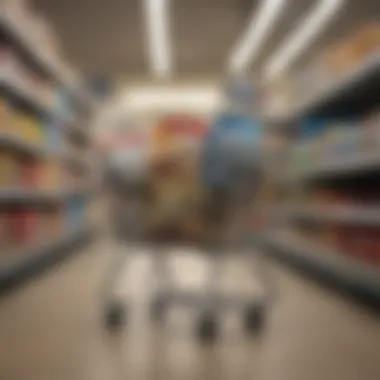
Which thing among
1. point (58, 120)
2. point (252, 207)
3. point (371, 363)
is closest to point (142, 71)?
point (58, 120)

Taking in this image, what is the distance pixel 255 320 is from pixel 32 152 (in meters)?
2.14

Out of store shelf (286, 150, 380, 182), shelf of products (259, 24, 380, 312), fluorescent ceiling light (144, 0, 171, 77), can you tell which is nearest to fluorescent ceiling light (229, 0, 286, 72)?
shelf of products (259, 24, 380, 312)

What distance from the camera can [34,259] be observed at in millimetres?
4379

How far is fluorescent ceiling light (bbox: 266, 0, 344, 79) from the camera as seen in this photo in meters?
5.68

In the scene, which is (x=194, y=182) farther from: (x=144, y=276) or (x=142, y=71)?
(x=142, y=71)

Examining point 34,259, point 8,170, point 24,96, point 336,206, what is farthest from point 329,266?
point 24,96

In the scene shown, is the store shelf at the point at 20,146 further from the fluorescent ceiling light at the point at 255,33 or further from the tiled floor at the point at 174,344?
the fluorescent ceiling light at the point at 255,33

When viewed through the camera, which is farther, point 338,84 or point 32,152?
point 32,152

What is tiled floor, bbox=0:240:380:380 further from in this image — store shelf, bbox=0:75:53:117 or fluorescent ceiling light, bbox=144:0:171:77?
fluorescent ceiling light, bbox=144:0:171:77

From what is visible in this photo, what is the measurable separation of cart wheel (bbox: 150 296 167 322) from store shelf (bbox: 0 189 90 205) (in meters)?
1.01

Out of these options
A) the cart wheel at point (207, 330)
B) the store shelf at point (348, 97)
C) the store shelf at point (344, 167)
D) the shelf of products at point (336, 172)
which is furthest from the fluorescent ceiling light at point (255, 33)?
the cart wheel at point (207, 330)

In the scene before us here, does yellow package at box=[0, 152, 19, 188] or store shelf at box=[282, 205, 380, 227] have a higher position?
yellow package at box=[0, 152, 19, 188]

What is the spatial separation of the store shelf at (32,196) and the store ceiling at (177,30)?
1624 millimetres

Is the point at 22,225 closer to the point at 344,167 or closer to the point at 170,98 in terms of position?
the point at 344,167
